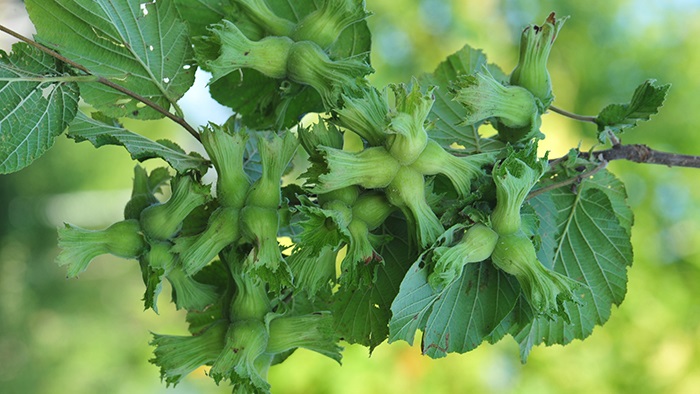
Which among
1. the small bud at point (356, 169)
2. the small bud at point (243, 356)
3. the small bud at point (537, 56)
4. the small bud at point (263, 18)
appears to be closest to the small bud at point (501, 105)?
the small bud at point (537, 56)

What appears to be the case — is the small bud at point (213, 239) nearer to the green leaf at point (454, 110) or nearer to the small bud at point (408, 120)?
the small bud at point (408, 120)

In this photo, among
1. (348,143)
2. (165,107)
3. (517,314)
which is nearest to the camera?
(517,314)

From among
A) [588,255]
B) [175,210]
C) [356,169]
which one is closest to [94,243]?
[175,210]

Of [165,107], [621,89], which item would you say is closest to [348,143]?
[621,89]

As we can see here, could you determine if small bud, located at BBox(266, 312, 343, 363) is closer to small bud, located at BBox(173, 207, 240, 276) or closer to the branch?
small bud, located at BBox(173, 207, 240, 276)

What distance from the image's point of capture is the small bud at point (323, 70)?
2.54ft

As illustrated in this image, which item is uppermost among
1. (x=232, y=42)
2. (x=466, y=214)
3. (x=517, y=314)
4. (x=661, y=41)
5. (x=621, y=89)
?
(x=661, y=41)

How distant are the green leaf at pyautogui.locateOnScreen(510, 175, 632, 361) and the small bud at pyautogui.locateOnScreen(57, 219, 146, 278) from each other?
58 cm

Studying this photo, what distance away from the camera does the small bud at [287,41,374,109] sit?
2.54ft

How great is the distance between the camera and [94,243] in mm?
748

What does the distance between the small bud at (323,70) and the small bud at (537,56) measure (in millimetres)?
205

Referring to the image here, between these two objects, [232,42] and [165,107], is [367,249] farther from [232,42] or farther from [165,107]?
[165,107]

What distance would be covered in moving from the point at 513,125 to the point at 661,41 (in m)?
3.84

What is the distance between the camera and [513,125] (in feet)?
2.71
